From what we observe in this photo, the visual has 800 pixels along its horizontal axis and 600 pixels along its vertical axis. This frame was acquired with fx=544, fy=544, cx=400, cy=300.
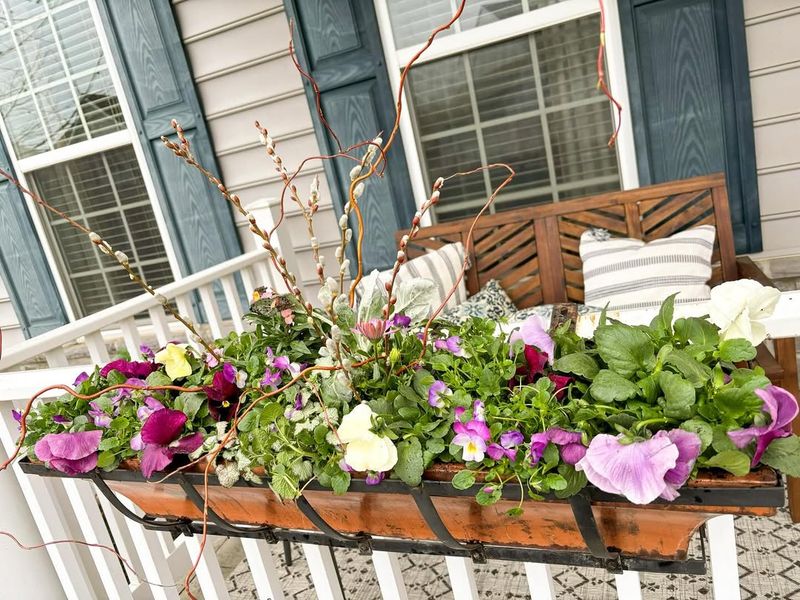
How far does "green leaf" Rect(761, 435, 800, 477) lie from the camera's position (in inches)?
14.8

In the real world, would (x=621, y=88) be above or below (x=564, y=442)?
above

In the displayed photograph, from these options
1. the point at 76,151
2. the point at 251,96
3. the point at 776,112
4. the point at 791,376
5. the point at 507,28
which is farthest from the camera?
the point at 76,151

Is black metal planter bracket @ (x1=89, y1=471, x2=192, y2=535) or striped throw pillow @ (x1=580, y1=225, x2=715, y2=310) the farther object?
striped throw pillow @ (x1=580, y1=225, x2=715, y2=310)

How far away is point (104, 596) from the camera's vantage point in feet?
4.68

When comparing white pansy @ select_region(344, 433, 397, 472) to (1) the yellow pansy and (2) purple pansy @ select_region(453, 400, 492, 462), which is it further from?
(1) the yellow pansy

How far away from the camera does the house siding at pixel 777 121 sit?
2.01 m

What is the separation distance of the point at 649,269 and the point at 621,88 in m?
0.84

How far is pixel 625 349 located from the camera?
47 cm

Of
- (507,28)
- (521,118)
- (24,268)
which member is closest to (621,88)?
(521,118)

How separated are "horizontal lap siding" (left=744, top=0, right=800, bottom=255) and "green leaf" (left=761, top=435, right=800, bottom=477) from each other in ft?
7.21

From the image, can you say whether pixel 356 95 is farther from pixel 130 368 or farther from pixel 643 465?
pixel 643 465

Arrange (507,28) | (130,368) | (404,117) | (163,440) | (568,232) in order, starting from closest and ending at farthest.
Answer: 1. (163,440)
2. (130,368)
3. (568,232)
4. (507,28)
5. (404,117)

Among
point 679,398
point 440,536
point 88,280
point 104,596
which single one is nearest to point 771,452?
point 679,398

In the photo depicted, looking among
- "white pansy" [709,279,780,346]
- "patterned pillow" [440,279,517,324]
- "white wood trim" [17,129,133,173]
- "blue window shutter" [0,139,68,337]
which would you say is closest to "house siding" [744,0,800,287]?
"patterned pillow" [440,279,517,324]
